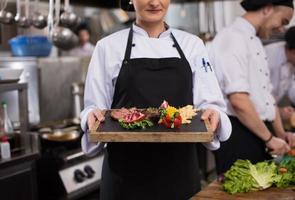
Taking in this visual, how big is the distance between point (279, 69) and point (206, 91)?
5.38ft

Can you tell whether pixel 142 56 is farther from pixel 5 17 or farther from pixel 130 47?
pixel 5 17

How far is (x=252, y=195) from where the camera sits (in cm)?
159

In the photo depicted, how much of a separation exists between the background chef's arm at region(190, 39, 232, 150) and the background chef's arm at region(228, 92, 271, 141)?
0.65m

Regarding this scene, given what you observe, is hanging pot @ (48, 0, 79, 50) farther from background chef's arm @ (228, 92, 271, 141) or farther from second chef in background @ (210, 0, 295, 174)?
background chef's arm @ (228, 92, 271, 141)

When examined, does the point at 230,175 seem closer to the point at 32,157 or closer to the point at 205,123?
the point at 205,123

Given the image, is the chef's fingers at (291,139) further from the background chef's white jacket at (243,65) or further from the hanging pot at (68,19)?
the hanging pot at (68,19)

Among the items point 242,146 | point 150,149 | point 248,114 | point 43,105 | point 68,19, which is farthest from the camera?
point 43,105

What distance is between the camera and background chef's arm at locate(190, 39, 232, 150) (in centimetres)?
158

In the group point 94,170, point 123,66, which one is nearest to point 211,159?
point 94,170

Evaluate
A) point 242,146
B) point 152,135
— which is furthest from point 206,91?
point 242,146

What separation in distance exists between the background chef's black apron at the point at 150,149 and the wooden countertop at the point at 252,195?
0.09 m

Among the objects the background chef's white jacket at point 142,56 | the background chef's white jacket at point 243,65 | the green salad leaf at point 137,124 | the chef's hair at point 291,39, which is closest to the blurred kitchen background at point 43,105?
the background chef's white jacket at point 243,65

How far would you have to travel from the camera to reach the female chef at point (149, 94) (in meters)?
1.56

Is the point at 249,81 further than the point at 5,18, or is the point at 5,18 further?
the point at 5,18
